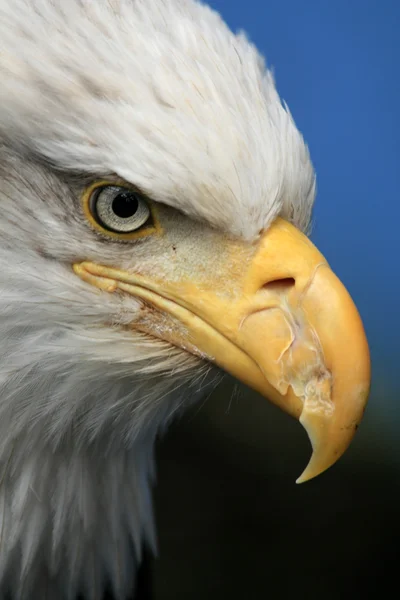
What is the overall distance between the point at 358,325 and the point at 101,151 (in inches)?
17.5

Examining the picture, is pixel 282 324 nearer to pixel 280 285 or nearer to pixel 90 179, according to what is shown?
pixel 280 285

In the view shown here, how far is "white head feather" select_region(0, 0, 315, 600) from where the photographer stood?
1.21 m

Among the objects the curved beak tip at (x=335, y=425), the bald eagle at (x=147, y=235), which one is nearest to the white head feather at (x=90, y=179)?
the bald eagle at (x=147, y=235)

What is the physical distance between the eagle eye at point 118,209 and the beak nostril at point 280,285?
0.68ft

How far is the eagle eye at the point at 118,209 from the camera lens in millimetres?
1272

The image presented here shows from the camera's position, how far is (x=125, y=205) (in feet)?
4.23

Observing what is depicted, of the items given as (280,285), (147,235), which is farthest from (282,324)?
(147,235)

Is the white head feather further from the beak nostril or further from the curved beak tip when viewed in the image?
the curved beak tip

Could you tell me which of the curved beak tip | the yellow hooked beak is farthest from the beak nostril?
the curved beak tip

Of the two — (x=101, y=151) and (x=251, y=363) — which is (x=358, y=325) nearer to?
(x=251, y=363)

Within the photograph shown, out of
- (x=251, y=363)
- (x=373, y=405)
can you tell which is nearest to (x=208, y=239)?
(x=251, y=363)

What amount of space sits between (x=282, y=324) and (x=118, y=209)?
294mm

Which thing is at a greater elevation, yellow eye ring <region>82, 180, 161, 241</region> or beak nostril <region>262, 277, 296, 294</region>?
beak nostril <region>262, 277, 296, 294</region>

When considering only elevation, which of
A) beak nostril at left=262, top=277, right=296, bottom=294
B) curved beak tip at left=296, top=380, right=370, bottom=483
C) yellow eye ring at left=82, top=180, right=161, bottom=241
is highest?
beak nostril at left=262, top=277, right=296, bottom=294
